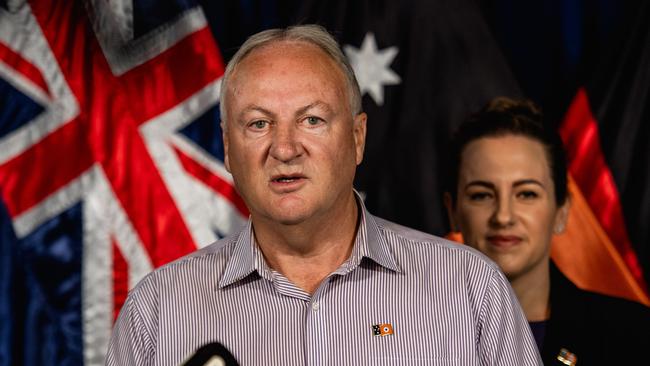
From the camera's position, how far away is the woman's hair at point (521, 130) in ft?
9.70

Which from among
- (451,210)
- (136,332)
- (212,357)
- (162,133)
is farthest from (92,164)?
(212,357)

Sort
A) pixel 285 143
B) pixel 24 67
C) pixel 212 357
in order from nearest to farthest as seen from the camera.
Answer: pixel 212 357 < pixel 285 143 < pixel 24 67

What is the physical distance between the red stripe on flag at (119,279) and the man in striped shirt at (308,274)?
120 cm

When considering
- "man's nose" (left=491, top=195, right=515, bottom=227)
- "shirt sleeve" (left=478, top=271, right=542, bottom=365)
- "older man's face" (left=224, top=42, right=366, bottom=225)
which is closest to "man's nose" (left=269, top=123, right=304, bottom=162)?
"older man's face" (left=224, top=42, right=366, bottom=225)

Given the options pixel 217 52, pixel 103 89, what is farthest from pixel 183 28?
pixel 103 89

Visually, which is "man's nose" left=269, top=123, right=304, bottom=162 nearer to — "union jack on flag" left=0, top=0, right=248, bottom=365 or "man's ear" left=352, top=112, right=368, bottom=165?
"man's ear" left=352, top=112, right=368, bottom=165

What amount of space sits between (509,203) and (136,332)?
49.6 inches

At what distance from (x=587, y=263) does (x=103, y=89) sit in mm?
1801

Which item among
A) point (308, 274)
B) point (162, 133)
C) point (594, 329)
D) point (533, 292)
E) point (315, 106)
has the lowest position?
point (594, 329)

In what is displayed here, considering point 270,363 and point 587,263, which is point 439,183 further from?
point 270,363

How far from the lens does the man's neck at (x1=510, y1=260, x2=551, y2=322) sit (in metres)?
2.84

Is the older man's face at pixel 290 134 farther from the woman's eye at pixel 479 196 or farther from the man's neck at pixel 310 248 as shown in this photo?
the woman's eye at pixel 479 196

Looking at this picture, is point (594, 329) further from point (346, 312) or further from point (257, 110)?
point (257, 110)

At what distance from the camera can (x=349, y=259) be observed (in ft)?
6.82
